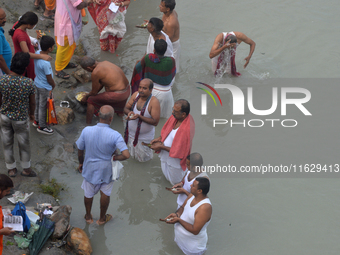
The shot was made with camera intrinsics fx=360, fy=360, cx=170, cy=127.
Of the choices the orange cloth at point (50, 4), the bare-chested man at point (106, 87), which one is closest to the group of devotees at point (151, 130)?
the bare-chested man at point (106, 87)

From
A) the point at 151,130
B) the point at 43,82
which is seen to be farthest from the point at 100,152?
the point at 43,82

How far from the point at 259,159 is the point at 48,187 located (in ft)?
11.9

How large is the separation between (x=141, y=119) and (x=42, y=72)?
173cm

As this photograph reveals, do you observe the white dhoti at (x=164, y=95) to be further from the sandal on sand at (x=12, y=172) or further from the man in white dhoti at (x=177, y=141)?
the sandal on sand at (x=12, y=172)

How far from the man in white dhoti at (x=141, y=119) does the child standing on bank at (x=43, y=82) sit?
1.30 meters

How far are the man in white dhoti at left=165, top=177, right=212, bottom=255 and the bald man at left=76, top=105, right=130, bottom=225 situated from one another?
95 cm

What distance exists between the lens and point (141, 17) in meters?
10.4

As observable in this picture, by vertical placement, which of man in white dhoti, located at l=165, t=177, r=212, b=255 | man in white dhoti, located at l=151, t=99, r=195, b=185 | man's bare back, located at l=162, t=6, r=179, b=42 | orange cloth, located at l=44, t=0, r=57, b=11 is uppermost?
orange cloth, located at l=44, t=0, r=57, b=11

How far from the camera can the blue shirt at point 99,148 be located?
4.41 metres

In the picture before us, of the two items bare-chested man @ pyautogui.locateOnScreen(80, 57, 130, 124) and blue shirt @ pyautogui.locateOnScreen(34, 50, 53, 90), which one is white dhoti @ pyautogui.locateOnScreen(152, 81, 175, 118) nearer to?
bare-chested man @ pyautogui.locateOnScreen(80, 57, 130, 124)

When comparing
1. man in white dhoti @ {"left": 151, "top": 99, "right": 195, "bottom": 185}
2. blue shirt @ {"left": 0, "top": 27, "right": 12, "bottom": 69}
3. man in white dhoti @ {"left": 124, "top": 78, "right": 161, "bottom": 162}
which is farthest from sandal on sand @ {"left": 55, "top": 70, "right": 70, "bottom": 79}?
man in white dhoti @ {"left": 151, "top": 99, "right": 195, "bottom": 185}

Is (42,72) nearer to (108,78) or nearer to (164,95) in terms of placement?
(108,78)

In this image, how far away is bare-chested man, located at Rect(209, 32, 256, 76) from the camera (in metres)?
7.37

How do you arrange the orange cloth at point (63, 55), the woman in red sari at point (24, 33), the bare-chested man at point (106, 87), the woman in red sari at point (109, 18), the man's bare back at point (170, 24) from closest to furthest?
1. the woman in red sari at point (24, 33)
2. the bare-chested man at point (106, 87)
3. the orange cloth at point (63, 55)
4. the man's bare back at point (170, 24)
5. the woman in red sari at point (109, 18)
